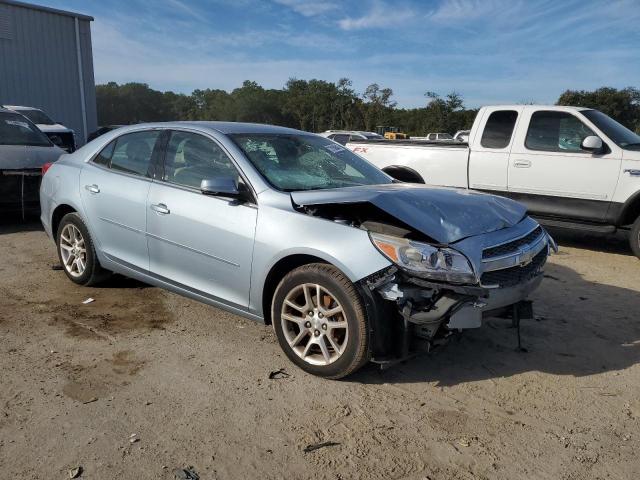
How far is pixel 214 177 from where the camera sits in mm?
4141

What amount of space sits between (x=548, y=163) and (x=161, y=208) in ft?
18.0

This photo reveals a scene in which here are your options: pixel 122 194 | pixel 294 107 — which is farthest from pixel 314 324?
pixel 294 107

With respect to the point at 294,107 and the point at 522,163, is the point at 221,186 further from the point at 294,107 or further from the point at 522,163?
the point at 294,107

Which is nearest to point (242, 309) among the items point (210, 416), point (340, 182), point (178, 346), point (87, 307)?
point (178, 346)

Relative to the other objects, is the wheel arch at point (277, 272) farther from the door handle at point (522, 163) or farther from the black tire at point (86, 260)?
the door handle at point (522, 163)

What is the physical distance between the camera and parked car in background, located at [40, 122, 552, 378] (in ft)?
10.6

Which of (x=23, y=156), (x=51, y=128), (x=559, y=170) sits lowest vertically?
(x=51, y=128)

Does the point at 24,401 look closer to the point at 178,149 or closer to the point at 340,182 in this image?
the point at 178,149

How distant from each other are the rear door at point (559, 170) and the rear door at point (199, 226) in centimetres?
509

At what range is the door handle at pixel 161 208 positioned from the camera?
4251mm

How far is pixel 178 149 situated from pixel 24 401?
2.17 metres

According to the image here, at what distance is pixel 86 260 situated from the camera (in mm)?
5129

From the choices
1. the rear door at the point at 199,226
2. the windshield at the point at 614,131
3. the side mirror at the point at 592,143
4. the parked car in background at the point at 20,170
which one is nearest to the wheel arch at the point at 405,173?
the side mirror at the point at 592,143

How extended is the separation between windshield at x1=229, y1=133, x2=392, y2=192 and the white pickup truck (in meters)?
3.58
